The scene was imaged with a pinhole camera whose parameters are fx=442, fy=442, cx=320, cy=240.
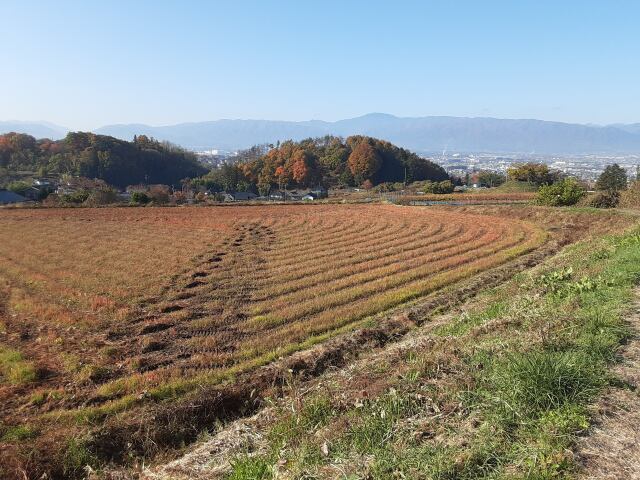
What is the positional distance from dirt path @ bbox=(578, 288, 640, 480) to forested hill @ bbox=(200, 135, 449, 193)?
94570 mm

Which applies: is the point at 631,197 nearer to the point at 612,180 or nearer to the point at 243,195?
the point at 612,180

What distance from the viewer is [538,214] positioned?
34406 mm

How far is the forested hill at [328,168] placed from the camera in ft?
334

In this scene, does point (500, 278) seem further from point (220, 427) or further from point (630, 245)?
point (220, 427)

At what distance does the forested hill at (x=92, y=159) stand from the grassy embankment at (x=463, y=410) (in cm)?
11161

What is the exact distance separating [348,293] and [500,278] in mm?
5814

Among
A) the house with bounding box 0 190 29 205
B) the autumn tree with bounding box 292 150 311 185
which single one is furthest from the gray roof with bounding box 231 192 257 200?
the house with bounding box 0 190 29 205

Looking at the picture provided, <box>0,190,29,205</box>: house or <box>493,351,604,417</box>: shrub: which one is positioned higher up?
<box>493,351,604,417</box>: shrub

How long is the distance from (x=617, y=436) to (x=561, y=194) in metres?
39.3

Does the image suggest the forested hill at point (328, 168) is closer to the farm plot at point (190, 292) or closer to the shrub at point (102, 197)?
the shrub at point (102, 197)

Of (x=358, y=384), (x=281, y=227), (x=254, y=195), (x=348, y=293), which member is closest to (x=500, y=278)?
(x=348, y=293)

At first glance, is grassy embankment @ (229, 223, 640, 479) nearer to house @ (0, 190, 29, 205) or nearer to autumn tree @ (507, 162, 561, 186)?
autumn tree @ (507, 162, 561, 186)

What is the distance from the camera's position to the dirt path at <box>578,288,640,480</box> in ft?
11.7

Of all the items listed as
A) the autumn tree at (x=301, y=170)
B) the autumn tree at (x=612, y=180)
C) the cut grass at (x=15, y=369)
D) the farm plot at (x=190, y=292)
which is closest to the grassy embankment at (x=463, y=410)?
the farm plot at (x=190, y=292)
